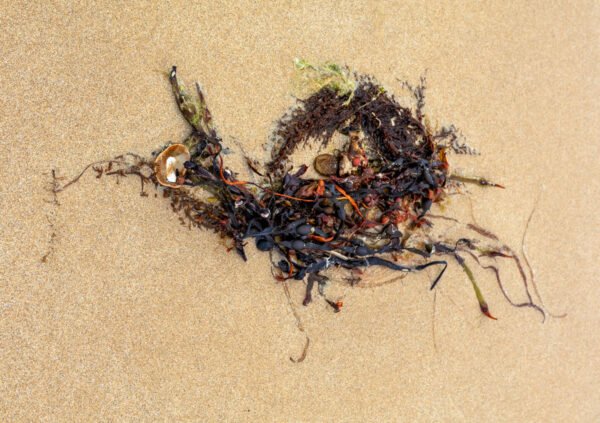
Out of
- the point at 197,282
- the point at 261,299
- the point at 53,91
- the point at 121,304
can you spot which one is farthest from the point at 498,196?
the point at 53,91

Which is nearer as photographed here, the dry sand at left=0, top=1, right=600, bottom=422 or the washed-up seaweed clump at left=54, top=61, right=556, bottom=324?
the dry sand at left=0, top=1, right=600, bottom=422

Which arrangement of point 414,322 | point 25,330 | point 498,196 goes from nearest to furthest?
point 25,330 → point 414,322 → point 498,196

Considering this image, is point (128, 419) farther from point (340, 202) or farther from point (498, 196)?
point (498, 196)

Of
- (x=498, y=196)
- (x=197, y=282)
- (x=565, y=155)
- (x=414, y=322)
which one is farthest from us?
(x=565, y=155)

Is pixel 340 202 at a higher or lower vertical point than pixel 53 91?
lower

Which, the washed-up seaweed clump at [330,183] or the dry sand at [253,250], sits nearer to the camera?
the dry sand at [253,250]
